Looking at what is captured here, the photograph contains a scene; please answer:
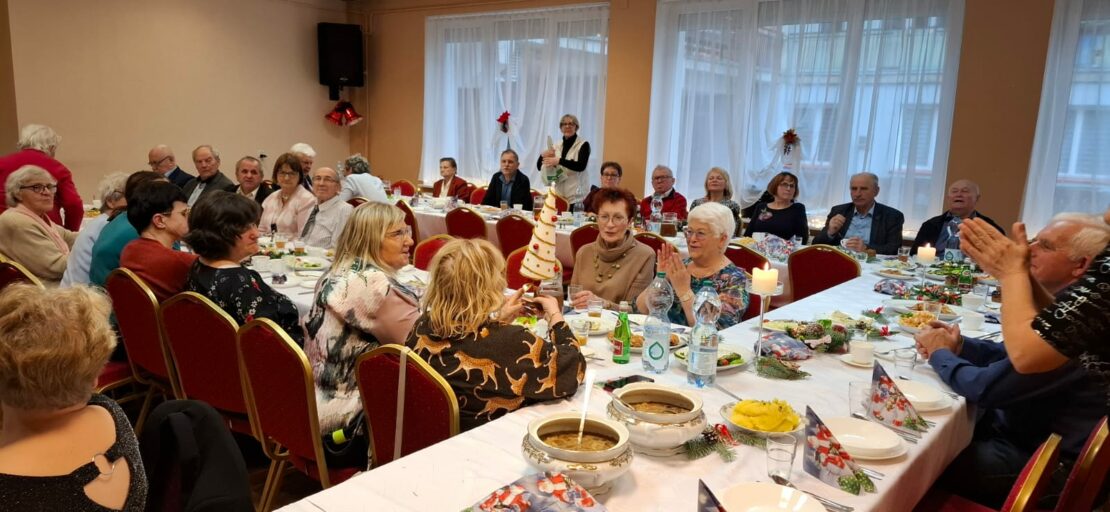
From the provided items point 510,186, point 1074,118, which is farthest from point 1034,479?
point 510,186

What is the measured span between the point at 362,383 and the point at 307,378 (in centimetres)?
20

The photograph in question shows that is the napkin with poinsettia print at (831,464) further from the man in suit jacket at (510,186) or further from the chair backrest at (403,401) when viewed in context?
the man in suit jacket at (510,186)

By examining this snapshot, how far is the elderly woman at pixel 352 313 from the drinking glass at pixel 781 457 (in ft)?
Answer: 4.45

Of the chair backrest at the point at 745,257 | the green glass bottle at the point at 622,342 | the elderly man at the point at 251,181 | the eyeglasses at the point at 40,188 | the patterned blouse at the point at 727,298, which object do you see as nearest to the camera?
the green glass bottle at the point at 622,342

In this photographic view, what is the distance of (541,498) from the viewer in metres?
1.25

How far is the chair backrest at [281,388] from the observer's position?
204 cm

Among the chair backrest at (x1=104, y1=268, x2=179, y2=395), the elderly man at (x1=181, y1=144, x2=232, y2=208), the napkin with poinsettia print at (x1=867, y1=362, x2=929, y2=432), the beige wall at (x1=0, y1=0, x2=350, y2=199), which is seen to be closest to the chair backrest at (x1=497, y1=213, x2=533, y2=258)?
the elderly man at (x1=181, y1=144, x2=232, y2=208)

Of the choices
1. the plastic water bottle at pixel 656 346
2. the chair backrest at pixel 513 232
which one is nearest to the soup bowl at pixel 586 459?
the plastic water bottle at pixel 656 346

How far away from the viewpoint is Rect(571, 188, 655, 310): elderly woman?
3404 millimetres

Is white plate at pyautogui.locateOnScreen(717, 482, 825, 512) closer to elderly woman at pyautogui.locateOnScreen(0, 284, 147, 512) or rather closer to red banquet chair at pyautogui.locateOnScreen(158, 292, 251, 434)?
elderly woman at pyautogui.locateOnScreen(0, 284, 147, 512)

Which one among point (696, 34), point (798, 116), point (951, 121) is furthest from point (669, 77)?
Answer: point (951, 121)

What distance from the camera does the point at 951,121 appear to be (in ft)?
20.1

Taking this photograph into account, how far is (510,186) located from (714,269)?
15.1 ft

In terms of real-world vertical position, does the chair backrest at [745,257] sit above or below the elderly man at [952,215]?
below
